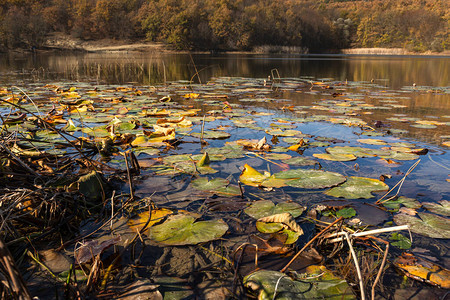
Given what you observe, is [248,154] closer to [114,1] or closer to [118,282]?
[118,282]

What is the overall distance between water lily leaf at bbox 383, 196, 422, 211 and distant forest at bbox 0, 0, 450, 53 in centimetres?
3421

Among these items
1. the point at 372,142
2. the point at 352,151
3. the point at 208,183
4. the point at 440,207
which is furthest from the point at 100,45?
the point at 440,207

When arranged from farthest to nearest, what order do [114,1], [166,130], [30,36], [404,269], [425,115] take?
[114,1]
[30,36]
[425,115]
[166,130]
[404,269]

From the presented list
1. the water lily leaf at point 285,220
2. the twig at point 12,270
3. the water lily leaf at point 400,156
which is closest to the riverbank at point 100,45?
the water lily leaf at point 400,156

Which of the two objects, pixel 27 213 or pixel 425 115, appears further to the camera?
pixel 425 115

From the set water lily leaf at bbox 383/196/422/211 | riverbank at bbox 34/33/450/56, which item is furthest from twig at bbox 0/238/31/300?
riverbank at bbox 34/33/450/56

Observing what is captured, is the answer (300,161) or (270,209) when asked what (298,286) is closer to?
(270,209)

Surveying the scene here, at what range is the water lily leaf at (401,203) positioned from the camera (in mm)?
1349

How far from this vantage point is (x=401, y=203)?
4.56 ft

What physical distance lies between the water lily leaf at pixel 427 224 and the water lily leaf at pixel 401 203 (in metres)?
0.08

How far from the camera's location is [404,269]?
3.16 ft

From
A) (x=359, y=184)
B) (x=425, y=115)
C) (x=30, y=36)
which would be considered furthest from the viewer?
(x=30, y=36)

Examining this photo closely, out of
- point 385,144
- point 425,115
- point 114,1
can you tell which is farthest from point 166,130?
point 114,1

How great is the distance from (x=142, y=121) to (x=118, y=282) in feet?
7.17
